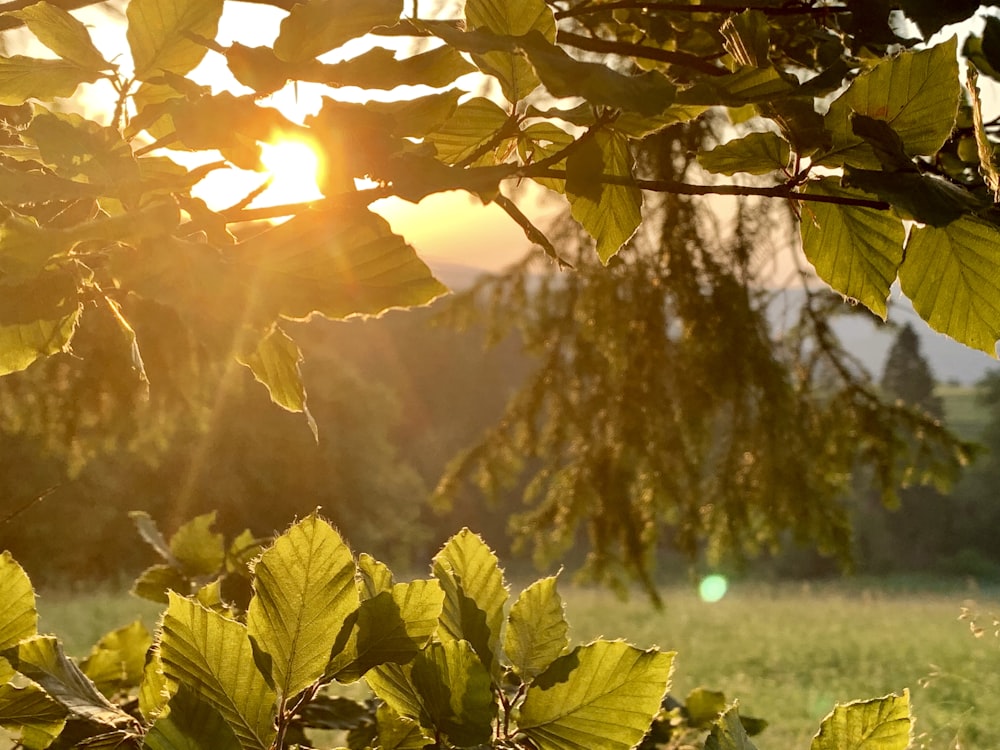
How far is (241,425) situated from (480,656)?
25844 mm

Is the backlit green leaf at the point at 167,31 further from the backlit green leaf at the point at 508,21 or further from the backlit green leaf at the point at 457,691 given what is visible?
the backlit green leaf at the point at 457,691

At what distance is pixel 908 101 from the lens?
29.0 inches

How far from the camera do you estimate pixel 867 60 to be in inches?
41.1

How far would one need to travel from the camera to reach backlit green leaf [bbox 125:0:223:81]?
81 cm

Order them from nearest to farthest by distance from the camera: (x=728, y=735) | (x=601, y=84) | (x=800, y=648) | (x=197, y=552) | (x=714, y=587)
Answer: (x=601, y=84)
(x=728, y=735)
(x=197, y=552)
(x=800, y=648)
(x=714, y=587)

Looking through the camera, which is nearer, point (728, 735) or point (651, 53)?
point (728, 735)

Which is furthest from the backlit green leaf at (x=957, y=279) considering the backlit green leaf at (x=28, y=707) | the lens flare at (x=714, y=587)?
the lens flare at (x=714, y=587)

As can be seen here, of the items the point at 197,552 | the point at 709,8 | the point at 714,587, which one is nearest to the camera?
the point at 709,8

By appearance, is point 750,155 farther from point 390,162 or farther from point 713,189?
point 390,162

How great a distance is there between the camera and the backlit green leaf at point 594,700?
0.75 m

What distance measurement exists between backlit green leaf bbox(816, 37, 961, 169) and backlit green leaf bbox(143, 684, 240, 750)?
73 centimetres

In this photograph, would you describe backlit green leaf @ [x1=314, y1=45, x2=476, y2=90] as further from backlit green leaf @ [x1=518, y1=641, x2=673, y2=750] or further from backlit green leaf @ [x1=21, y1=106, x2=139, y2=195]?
backlit green leaf @ [x1=518, y1=641, x2=673, y2=750]

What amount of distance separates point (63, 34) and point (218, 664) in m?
0.62

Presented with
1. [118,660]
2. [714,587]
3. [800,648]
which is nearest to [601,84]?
[118,660]
